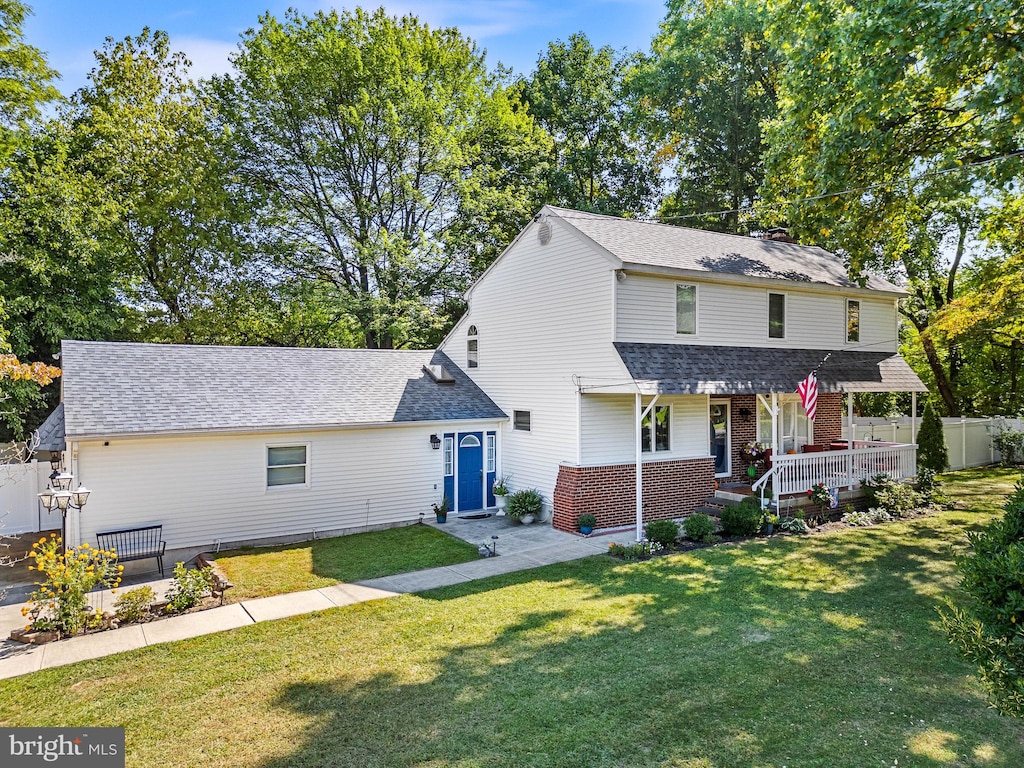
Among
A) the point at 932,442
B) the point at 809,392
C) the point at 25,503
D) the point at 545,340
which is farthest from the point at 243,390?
the point at 932,442

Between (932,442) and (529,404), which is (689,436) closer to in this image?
(529,404)

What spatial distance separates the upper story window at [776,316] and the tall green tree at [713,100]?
39.0ft

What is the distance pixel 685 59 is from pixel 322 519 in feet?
80.9


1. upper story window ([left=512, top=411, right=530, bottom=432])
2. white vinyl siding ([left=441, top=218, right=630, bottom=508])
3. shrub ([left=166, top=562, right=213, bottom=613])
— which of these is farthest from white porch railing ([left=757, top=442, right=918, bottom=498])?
shrub ([left=166, top=562, right=213, bottom=613])

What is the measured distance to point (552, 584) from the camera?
9703mm

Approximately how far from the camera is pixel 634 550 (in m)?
11.2

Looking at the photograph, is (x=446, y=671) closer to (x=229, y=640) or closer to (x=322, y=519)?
(x=229, y=640)

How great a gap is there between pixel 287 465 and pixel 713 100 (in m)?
24.2

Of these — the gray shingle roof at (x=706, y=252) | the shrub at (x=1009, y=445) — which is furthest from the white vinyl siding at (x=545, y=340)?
the shrub at (x=1009, y=445)

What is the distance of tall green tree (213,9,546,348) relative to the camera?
24188mm

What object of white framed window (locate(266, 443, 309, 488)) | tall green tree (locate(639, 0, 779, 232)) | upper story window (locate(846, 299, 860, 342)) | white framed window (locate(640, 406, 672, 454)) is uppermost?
tall green tree (locate(639, 0, 779, 232))

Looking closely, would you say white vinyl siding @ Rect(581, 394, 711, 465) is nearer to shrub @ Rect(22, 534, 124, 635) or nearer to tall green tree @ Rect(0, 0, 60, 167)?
shrub @ Rect(22, 534, 124, 635)

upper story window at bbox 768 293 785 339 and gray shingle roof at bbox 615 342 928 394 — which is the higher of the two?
upper story window at bbox 768 293 785 339

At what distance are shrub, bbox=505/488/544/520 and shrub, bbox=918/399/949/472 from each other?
14750 millimetres
